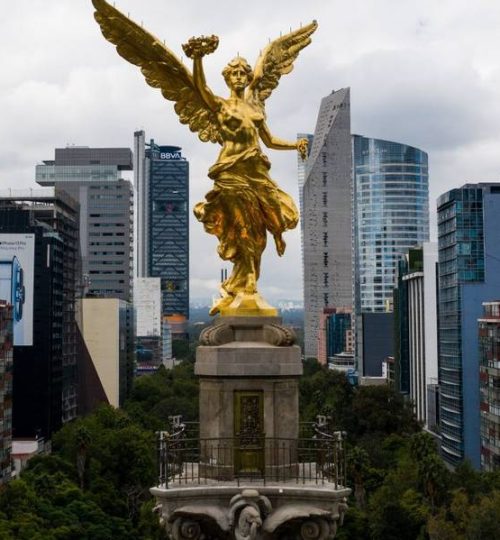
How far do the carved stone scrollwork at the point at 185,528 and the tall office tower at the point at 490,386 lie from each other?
4411 cm

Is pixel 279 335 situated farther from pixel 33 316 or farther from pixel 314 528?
pixel 33 316

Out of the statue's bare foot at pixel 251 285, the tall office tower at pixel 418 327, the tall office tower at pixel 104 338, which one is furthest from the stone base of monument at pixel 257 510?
the tall office tower at pixel 104 338

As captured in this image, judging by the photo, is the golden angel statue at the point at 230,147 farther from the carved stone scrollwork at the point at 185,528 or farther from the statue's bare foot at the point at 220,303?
the carved stone scrollwork at the point at 185,528

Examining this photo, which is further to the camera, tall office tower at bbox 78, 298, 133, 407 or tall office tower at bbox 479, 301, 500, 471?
tall office tower at bbox 78, 298, 133, 407

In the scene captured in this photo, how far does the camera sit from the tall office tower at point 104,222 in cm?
19075

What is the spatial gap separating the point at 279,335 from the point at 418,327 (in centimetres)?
8813

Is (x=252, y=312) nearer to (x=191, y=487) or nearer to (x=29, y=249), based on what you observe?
(x=191, y=487)

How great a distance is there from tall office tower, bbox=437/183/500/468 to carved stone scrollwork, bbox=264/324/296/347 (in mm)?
55901

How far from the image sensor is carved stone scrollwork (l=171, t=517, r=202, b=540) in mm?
16609

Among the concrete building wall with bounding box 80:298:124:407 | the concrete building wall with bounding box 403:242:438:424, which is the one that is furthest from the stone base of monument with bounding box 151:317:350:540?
the concrete building wall with bounding box 80:298:124:407

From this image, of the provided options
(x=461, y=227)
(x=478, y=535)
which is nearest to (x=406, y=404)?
(x=461, y=227)

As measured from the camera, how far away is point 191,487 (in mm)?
16734

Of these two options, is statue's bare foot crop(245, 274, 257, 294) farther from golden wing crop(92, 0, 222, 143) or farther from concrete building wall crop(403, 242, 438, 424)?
concrete building wall crop(403, 242, 438, 424)

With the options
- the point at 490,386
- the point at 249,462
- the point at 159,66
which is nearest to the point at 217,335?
the point at 249,462
